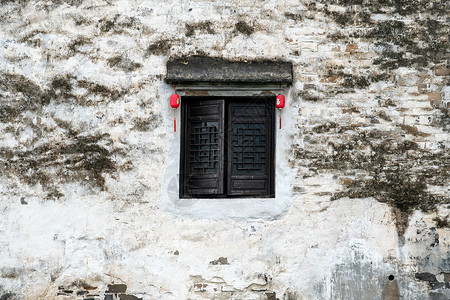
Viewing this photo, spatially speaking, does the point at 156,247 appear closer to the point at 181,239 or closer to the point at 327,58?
the point at 181,239

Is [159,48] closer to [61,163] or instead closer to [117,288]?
[61,163]

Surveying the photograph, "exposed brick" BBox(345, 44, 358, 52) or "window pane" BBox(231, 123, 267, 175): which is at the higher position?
"exposed brick" BBox(345, 44, 358, 52)

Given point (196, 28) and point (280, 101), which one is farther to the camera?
point (196, 28)

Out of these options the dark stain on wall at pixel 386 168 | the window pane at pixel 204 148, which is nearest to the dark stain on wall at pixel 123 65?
the window pane at pixel 204 148

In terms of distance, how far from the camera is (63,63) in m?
4.68

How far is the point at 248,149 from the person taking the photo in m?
4.75

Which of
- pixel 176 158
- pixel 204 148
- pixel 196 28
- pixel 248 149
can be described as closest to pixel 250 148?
pixel 248 149

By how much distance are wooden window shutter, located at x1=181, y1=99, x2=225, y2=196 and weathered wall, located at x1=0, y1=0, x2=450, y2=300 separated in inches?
8.1

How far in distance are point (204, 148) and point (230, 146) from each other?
0.25 meters

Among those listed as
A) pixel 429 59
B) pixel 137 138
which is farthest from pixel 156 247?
pixel 429 59

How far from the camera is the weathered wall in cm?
457

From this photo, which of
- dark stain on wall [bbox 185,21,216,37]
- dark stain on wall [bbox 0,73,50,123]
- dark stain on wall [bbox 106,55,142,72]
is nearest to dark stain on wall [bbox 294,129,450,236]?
dark stain on wall [bbox 185,21,216,37]

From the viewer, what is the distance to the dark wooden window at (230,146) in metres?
4.72

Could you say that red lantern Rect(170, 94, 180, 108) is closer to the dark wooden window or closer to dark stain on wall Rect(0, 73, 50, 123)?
the dark wooden window
